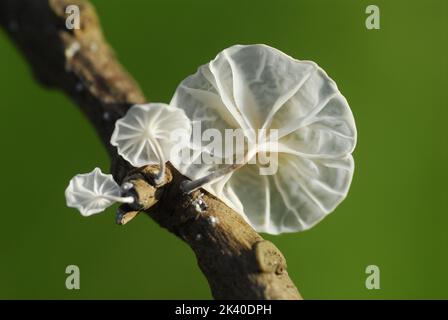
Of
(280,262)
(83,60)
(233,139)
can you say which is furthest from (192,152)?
(83,60)

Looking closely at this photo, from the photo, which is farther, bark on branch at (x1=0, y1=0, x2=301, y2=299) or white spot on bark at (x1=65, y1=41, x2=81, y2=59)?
white spot on bark at (x1=65, y1=41, x2=81, y2=59)

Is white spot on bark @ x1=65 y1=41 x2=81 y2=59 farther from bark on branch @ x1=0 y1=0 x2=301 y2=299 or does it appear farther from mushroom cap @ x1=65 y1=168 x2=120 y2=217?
mushroom cap @ x1=65 y1=168 x2=120 y2=217

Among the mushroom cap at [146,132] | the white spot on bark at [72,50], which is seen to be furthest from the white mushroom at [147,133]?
the white spot on bark at [72,50]

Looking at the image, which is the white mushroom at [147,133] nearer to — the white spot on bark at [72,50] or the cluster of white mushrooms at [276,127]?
the cluster of white mushrooms at [276,127]

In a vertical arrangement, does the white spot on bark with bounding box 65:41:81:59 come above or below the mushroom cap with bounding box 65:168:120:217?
above

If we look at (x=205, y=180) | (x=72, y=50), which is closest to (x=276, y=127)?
(x=205, y=180)

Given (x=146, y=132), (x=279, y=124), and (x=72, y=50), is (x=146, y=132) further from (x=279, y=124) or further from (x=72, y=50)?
(x=72, y=50)

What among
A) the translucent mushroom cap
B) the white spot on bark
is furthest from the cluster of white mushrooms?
the white spot on bark
